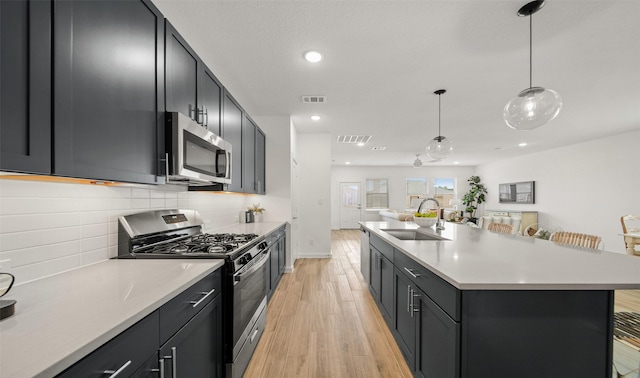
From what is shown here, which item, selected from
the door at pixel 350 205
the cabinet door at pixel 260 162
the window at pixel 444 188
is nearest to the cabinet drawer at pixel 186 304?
the cabinet door at pixel 260 162

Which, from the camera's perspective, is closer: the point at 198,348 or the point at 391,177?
the point at 198,348

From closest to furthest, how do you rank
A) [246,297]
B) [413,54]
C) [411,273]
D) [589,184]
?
[411,273]
[246,297]
[413,54]
[589,184]

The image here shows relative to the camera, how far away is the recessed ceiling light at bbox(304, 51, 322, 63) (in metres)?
2.40

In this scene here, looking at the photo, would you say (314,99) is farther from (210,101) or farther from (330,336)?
(330,336)

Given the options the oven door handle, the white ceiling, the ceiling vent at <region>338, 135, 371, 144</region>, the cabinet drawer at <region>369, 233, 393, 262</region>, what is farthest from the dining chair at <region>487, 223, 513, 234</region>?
the oven door handle

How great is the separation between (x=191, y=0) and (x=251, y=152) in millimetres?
1770

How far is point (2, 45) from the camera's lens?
70 cm

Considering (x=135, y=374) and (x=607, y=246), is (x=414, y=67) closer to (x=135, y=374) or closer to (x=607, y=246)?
(x=135, y=374)

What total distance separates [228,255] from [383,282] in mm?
1606

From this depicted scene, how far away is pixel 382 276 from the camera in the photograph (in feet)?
8.49

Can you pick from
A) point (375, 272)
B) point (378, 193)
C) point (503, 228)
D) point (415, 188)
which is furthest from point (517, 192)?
point (375, 272)

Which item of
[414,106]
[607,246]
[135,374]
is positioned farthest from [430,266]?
[607,246]

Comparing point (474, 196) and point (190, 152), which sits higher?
point (190, 152)

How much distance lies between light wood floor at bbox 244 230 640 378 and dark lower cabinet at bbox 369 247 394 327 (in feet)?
0.52
